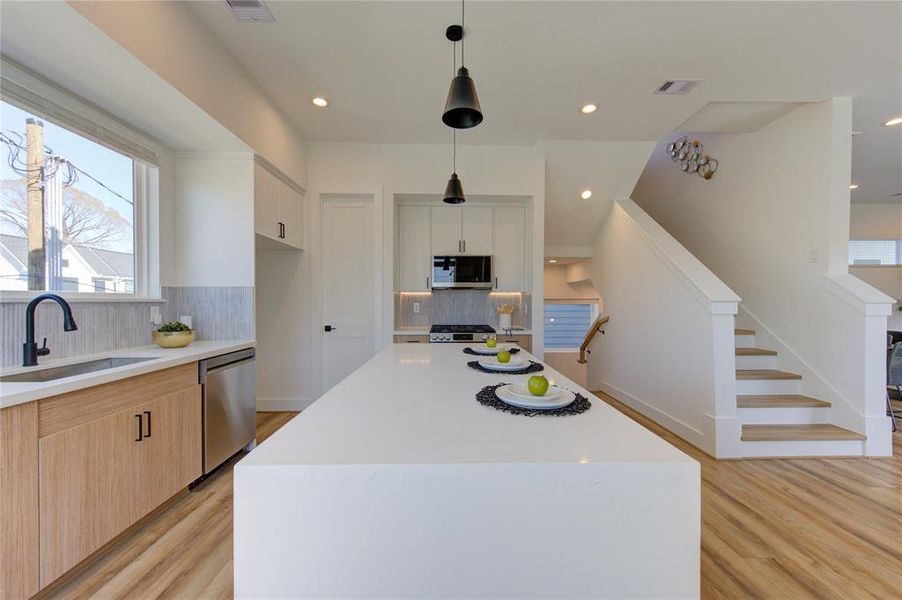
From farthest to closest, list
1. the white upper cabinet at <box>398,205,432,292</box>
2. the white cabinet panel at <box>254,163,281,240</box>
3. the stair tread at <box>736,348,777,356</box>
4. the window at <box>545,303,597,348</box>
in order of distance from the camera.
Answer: the window at <box>545,303,597,348</box>, the white upper cabinet at <box>398,205,432,292</box>, the stair tread at <box>736,348,777,356</box>, the white cabinet panel at <box>254,163,281,240</box>

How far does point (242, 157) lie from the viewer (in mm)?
2812

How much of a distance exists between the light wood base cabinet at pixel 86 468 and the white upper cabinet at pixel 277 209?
54.6 inches

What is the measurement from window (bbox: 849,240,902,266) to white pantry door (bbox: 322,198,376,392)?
791 centimetres

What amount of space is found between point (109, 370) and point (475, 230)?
133 inches

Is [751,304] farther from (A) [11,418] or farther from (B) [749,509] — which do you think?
(A) [11,418]

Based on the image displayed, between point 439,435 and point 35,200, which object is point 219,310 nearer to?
point 35,200

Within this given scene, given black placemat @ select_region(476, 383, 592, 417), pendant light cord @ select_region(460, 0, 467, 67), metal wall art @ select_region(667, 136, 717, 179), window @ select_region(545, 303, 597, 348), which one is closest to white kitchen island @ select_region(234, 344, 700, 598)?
black placemat @ select_region(476, 383, 592, 417)

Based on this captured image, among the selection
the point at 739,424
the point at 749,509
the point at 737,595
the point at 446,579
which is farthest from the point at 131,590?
the point at 739,424

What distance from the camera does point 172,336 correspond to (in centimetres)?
241

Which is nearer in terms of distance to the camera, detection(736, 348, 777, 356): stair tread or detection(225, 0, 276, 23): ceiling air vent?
detection(225, 0, 276, 23): ceiling air vent

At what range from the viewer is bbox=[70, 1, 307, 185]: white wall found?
1648 millimetres

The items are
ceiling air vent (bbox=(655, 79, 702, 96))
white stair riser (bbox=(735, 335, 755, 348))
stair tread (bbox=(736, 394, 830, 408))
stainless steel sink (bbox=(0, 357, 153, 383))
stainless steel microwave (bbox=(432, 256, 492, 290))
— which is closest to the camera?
stainless steel sink (bbox=(0, 357, 153, 383))

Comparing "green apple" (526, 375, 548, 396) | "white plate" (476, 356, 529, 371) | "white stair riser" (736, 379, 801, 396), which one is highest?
"green apple" (526, 375, 548, 396)

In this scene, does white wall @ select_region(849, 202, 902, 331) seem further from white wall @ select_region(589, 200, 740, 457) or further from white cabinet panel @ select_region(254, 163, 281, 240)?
→ white cabinet panel @ select_region(254, 163, 281, 240)
